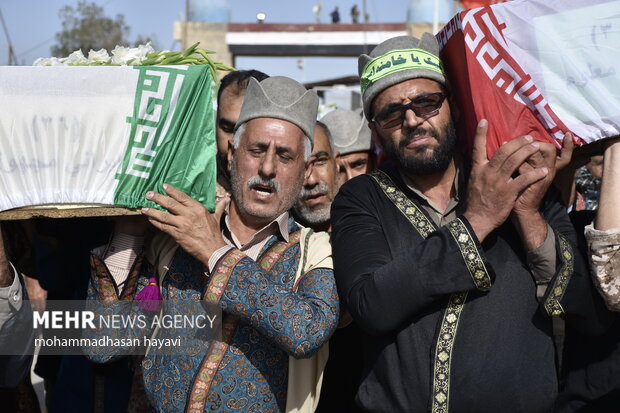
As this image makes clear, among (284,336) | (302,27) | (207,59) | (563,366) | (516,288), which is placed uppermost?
(302,27)

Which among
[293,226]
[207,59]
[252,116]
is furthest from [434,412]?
[207,59]

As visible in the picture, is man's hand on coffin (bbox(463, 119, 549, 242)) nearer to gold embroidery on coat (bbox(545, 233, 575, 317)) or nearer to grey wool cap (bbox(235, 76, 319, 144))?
gold embroidery on coat (bbox(545, 233, 575, 317))

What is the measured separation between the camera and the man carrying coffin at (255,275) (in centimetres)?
252

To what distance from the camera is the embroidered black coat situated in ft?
7.58

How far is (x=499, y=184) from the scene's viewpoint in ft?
7.54

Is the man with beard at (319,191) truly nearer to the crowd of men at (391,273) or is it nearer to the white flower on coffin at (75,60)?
the crowd of men at (391,273)

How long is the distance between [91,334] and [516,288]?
5.94 feet

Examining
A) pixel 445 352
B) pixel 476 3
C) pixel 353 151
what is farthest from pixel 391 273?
pixel 353 151

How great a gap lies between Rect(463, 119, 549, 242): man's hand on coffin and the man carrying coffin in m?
0.67

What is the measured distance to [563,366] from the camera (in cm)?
273

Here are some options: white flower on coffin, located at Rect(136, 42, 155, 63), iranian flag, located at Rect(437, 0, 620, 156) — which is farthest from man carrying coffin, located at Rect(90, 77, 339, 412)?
iranian flag, located at Rect(437, 0, 620, 156)

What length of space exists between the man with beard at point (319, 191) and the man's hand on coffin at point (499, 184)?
1628 mm

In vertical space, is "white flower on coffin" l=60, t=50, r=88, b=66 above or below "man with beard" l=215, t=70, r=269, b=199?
above

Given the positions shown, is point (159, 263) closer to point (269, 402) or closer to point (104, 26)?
point (269, 402)
